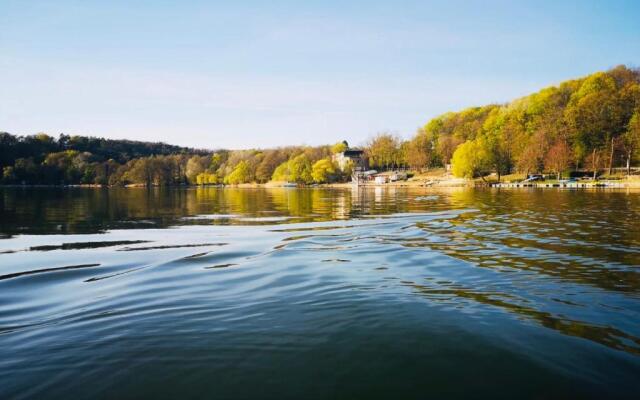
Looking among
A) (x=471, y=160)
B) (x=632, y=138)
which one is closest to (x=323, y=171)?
(x=471, y=160)

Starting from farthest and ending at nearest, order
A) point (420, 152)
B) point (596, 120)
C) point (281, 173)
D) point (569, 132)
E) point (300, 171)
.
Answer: point (281, 173) < point (300, 171) < point (420, 152) < point (569, 132) < point (596, 120)

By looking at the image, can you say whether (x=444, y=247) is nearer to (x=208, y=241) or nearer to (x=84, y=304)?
(x=208, y=241)

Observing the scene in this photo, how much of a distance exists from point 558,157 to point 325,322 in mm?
107671

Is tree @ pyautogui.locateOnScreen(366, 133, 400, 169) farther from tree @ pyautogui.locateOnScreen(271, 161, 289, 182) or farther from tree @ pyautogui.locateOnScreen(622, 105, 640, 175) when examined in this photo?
tree @ pyautogui.locateOnScreen(622, 105, 640, 175)

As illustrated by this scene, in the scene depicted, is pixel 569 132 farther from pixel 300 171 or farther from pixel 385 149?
pixel 300 171

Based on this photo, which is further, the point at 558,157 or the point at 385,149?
the point at 385,149

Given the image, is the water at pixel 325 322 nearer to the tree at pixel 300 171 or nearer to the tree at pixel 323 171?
the tree at pixel 323 171

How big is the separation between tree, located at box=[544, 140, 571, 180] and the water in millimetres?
94658

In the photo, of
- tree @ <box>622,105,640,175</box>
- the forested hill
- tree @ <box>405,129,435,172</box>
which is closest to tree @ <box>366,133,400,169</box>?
tree @ <box>405,129,435,172</box>

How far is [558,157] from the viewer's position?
100812 millimetres

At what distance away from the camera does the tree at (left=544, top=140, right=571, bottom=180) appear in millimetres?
101062

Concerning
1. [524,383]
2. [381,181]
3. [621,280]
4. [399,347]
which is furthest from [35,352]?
[381,181]

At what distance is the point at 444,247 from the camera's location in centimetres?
1694

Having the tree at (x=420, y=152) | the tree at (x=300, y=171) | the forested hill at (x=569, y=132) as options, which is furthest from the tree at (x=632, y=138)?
the tree at (x=300, y=171)
